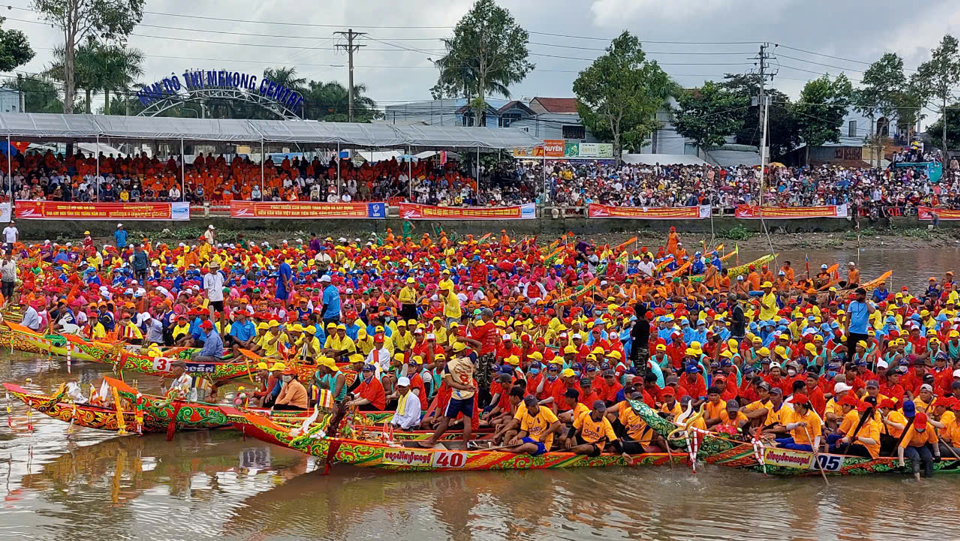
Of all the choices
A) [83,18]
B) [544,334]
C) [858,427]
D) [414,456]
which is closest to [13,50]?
[83,18]

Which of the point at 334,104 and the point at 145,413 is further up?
the point at 334,104

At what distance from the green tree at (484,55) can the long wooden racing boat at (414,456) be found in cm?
3853

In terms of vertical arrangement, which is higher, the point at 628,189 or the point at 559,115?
the point at 559,115

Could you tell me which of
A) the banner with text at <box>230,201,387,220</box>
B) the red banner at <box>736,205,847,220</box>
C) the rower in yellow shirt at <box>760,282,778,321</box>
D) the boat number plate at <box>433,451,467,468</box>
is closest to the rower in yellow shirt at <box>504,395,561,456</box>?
the boat number plate at <box>433,451,467,468</box>

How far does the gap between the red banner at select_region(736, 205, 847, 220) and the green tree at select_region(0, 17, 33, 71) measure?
86.0 feet

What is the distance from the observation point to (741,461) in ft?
37.4

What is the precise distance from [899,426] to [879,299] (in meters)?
7.75

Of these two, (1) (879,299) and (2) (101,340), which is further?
(1) (879,299)

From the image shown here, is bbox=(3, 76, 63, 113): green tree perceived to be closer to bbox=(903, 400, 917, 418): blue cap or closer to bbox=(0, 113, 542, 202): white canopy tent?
bbox=(0, 113, 542, 202): white canopy tent

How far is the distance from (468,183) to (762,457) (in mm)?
24918

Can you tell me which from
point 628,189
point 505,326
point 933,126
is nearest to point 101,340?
point 505,326

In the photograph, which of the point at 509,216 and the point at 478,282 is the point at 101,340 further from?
the point at 509,216

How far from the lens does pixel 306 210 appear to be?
30859 millimetres

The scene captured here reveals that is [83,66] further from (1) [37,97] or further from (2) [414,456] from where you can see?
(2) [414,456]
